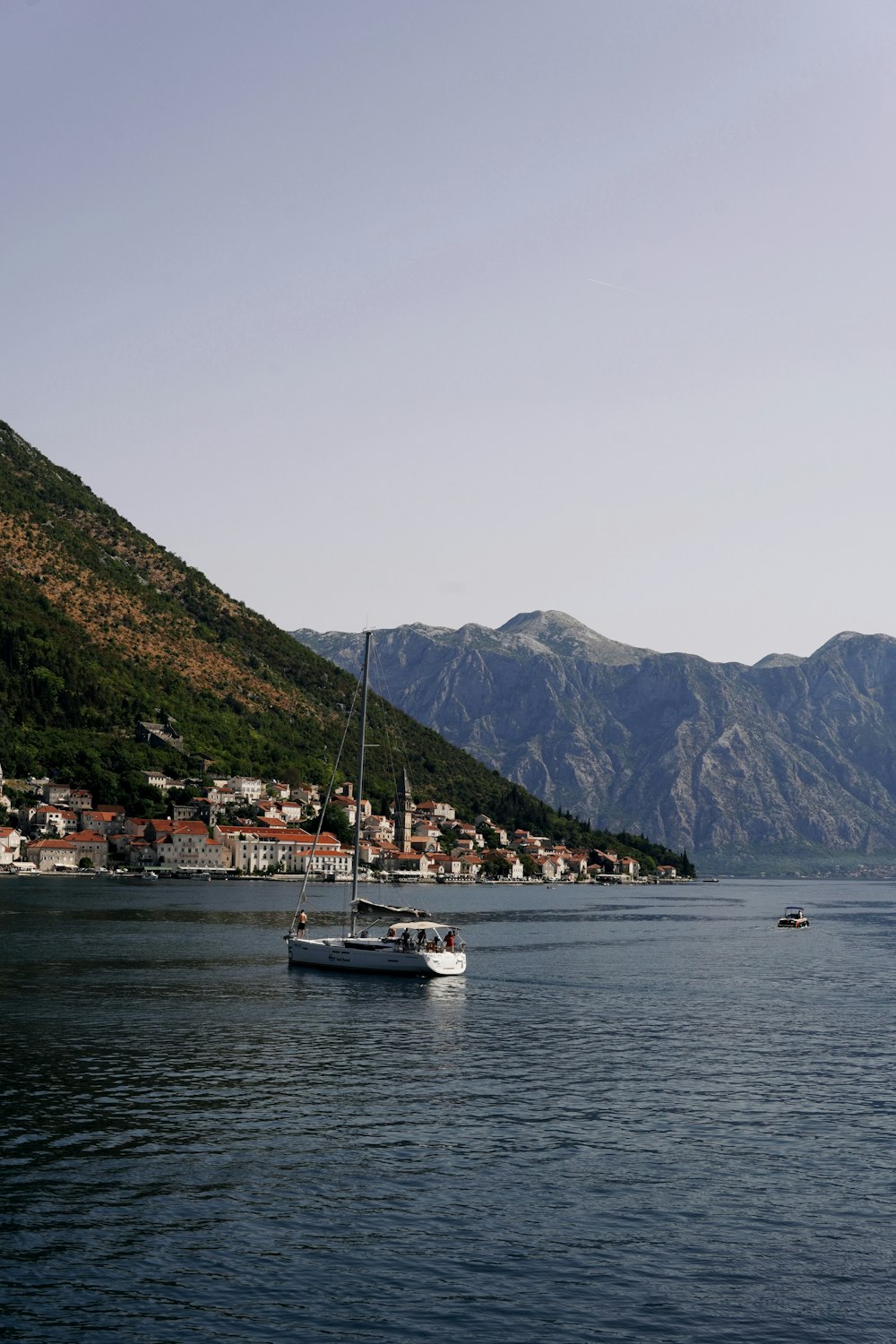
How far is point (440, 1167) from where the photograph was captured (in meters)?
37.1

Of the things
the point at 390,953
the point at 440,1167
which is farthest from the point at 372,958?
the point at 440,1167

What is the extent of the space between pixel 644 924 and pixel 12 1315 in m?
146

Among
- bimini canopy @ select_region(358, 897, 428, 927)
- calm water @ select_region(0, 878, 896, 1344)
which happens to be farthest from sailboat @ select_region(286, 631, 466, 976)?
calm water @ select_region(0, 878, 896, 1344)

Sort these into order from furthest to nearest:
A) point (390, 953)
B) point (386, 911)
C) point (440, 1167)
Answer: point (386, 911)
point (390, 953)
point (440, 1167)

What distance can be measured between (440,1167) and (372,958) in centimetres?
5201

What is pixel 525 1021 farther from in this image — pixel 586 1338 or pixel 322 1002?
pixel 586 1338

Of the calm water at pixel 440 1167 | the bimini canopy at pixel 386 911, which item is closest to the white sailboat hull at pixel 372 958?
the bimini canopy at pixel 386 911

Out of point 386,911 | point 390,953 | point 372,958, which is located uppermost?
point 386,911

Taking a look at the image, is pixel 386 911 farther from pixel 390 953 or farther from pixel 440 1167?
pixel 440 1167

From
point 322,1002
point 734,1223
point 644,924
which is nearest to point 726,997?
point 322,1002

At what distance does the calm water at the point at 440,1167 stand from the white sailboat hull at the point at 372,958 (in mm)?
8526

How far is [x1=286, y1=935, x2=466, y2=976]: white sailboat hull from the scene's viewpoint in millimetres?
87438

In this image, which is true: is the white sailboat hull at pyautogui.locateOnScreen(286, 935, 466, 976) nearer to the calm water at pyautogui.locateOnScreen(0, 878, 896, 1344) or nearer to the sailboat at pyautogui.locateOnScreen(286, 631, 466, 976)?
the sailboat at pyautogui.locateOnScreen(286, 631, 466, 976)

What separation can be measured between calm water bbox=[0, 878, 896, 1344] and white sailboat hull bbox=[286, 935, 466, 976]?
853 centimetres
